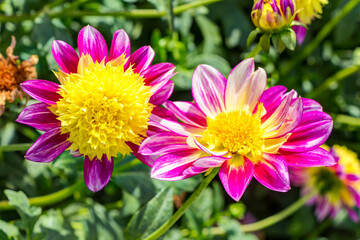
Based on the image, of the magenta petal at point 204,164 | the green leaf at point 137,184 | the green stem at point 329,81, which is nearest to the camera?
the magenta petal at point 204,164

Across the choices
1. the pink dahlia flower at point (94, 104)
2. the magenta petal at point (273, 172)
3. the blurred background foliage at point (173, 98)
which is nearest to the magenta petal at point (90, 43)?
the pink dahlia flower at point (94, 104)

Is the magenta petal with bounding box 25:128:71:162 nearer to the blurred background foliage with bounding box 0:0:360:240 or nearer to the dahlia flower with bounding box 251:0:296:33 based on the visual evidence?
the blurred background foliage with bounding box 0:0:360:240

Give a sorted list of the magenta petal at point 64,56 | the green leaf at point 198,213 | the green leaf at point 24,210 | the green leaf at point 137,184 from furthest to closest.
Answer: the green leaf at point 198,213 → the green leaf at point 137,184 → the green leaf at point 24,210 → the magenta petal at point 64,56

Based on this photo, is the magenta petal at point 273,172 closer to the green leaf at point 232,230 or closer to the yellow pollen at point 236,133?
the yellow pollen at point 236,133

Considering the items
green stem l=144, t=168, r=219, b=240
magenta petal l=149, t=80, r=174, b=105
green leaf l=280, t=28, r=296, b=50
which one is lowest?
green stem l=144, t=168, r=219, b=240

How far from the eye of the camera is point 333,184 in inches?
59.5

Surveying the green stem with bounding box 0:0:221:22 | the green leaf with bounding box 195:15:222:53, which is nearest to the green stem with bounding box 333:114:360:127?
the green leaf with bounding box 195:15:222:53

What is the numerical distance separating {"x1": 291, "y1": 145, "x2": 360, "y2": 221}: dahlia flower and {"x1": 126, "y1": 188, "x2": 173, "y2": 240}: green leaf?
596 millimetres

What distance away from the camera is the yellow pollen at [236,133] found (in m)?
0.85

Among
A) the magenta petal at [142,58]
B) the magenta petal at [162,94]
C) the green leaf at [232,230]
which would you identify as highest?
the magenta petal at [142,58]

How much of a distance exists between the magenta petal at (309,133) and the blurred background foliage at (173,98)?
290 millimetres

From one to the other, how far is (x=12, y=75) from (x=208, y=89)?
15.0 inches

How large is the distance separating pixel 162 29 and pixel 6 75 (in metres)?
→ 0.71

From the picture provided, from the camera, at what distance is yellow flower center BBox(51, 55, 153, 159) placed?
0.81 meters
